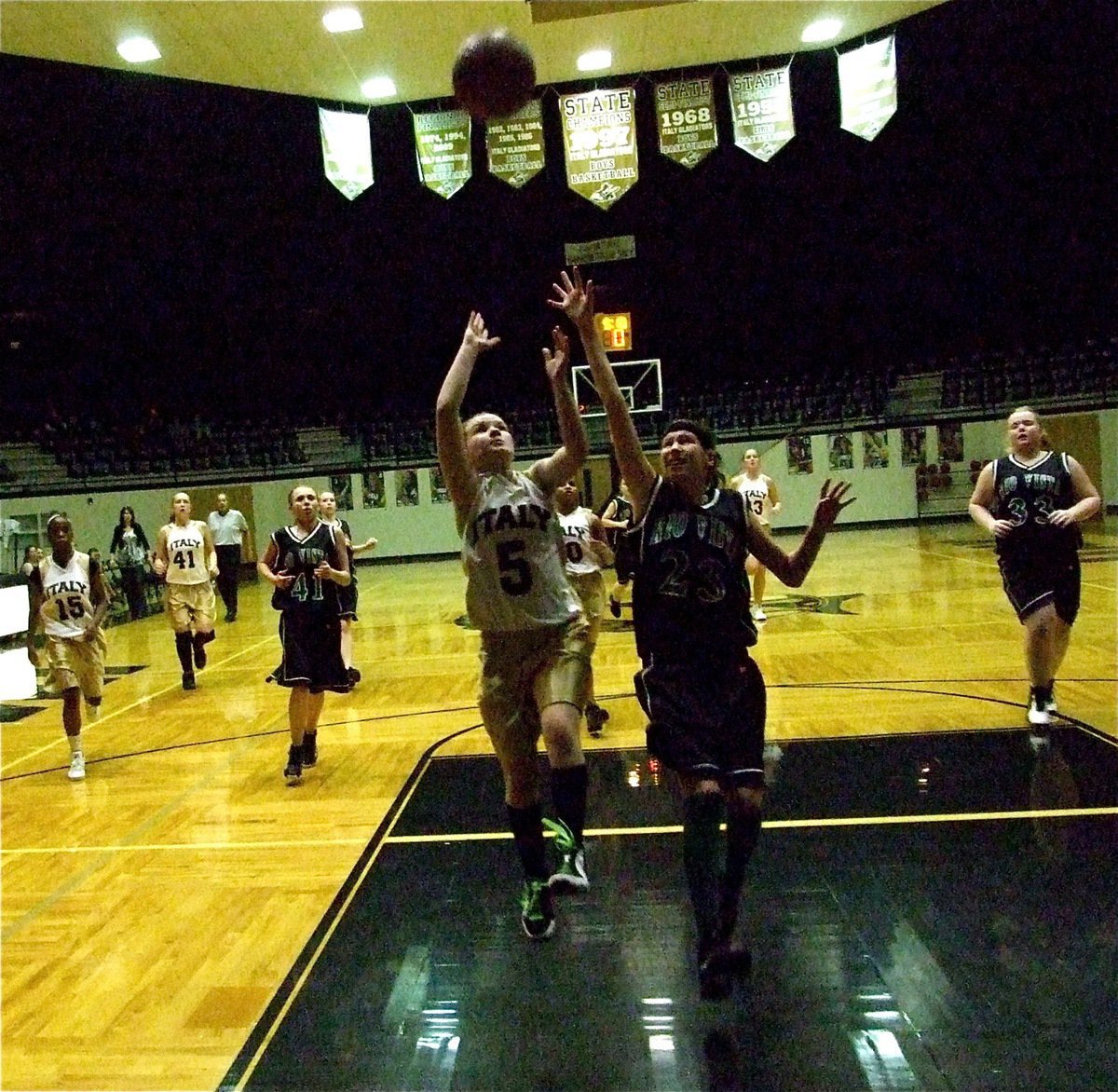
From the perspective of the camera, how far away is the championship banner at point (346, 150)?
519 inches

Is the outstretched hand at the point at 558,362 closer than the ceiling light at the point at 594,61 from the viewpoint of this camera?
Yes

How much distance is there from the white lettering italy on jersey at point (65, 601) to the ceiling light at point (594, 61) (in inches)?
438

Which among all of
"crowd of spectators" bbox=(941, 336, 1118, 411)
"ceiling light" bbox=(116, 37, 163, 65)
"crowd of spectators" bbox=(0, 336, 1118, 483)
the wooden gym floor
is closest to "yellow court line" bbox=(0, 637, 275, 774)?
the wooden gym floor

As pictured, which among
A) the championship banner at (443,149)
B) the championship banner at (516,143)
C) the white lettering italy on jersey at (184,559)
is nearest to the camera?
the white lettering italy on jersey at (184,559)

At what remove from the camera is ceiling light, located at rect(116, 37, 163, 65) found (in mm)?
12391

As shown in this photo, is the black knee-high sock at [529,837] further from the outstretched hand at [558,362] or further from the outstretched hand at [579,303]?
the outstretched hand at [579,303]

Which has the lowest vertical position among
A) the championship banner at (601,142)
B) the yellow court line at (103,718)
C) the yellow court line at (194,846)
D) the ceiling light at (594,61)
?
the yellow court line at (103,718)

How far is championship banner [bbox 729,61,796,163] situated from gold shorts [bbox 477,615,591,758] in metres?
11.7

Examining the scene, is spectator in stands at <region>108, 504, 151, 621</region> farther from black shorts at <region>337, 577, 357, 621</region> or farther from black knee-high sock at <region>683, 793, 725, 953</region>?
black knee-high sock at <region>683, 793, 725, 953</region>

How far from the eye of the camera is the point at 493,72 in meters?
4.20

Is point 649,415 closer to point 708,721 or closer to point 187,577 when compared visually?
point 187,577

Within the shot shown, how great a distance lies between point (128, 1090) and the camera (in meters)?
2.45

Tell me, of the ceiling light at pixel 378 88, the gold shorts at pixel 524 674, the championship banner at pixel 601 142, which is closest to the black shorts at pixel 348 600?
the gold shorts at pixel 524 674

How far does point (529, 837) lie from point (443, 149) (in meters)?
12.1
